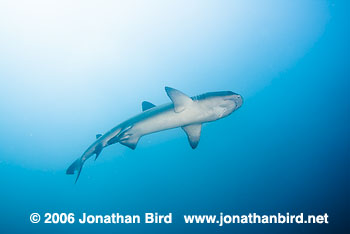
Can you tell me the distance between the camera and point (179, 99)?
4230 millimetres

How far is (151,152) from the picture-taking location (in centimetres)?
2141

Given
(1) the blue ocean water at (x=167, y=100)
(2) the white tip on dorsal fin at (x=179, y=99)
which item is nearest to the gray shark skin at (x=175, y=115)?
(2) the white tip on dorsal fin at (x=179, y=99)

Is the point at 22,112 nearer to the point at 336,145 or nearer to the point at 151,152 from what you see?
the point at 151,152

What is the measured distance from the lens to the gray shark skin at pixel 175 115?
4134 mm

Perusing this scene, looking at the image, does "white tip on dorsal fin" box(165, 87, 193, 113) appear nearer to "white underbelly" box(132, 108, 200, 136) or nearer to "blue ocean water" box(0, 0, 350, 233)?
"white underbelly" box(132, 108, 200, 136)

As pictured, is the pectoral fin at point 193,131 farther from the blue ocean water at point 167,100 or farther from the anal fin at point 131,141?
the blue ocean water at point 167,100

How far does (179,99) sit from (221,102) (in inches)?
29.3

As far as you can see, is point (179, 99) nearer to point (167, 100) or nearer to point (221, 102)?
point (221, 102)

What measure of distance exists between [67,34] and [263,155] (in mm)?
19037

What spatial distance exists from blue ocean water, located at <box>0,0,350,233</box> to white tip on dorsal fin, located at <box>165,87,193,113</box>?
36.1 feet

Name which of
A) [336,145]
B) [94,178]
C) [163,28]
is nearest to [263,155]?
[336,145]

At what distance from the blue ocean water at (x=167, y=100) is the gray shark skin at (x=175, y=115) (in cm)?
1091

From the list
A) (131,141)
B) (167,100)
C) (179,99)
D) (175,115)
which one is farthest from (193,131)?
(167,100)

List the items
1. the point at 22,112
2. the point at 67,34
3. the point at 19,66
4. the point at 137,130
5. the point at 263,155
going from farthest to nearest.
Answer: the point at 263,155, the point at 22,112, the point at 19,66, the point at 67,34, the point at 137,130
